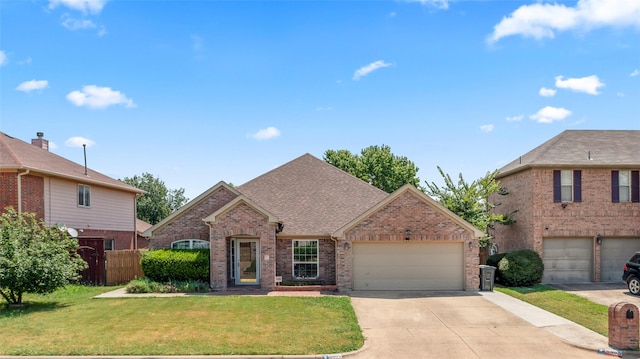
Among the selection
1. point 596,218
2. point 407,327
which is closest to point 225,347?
point 407,327

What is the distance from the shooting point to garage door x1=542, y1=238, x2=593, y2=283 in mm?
21938

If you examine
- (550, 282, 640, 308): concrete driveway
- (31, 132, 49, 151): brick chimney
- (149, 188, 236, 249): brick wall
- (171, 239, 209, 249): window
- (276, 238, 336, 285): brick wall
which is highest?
(31, 132, 49, 151): brick chimney

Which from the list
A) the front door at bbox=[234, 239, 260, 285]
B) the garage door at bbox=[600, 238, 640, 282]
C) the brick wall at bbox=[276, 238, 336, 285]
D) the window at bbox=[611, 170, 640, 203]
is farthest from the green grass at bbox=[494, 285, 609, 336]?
the front door at bbox=[234, 239, 260, 285]

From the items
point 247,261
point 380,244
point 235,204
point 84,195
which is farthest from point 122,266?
point 380,244

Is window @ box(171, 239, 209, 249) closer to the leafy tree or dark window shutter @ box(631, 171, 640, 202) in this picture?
the leafy tree

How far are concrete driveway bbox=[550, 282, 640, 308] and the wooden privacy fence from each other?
62.2 ft

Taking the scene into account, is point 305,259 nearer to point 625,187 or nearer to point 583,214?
point 583,214

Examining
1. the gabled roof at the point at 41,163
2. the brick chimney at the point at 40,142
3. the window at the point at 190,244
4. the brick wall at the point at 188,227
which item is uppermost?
the brick chimney at the point at 40,142

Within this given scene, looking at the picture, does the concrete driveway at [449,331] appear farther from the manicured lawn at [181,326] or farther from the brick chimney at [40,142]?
the brick chimney at [40,142]

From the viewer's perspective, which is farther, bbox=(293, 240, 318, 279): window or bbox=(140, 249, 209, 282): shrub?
bbox=(293, 240, 318, 279): window

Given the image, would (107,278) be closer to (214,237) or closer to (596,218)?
(214,237)

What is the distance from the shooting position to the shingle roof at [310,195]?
21.4 meters

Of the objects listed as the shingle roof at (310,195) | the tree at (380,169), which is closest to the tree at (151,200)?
the tree at (380,169)

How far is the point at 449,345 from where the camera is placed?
36.7 ft
